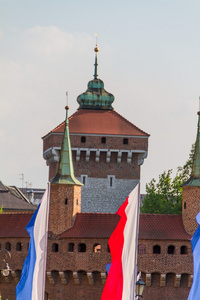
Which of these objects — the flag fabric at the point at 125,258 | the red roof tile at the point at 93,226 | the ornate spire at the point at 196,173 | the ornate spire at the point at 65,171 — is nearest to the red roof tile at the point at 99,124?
the ornate spire at the point at 65,171

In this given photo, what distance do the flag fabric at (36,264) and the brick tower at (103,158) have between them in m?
39.9

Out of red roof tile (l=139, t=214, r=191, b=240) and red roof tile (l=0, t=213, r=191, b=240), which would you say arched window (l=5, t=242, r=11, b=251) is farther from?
red roof tile (l=139, t=214, r=191, b=240)

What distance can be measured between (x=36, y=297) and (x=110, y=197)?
42045 millimetres

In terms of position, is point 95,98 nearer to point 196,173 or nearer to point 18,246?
point 196,173

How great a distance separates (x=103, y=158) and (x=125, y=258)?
43950 mm

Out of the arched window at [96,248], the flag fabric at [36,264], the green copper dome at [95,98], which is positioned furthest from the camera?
the green copper dome at [95,98]

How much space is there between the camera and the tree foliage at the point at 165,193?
87875 mm

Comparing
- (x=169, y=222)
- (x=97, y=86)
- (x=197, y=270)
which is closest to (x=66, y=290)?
(x=169, y=222)

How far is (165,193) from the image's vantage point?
90438 millimetres

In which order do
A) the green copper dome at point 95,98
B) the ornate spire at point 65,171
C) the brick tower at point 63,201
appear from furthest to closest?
the green copper dome at point 95,98, the ornate spire at point 65,171, the brick tower at point 63,201

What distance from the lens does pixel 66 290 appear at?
67688mm

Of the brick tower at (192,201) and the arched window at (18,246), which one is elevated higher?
the brick tower at (192,201)

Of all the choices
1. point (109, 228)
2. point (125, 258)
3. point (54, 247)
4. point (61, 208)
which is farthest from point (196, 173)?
point (125, 258)

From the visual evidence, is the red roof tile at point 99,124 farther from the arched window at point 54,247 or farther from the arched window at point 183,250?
the arched window at point 183,250
